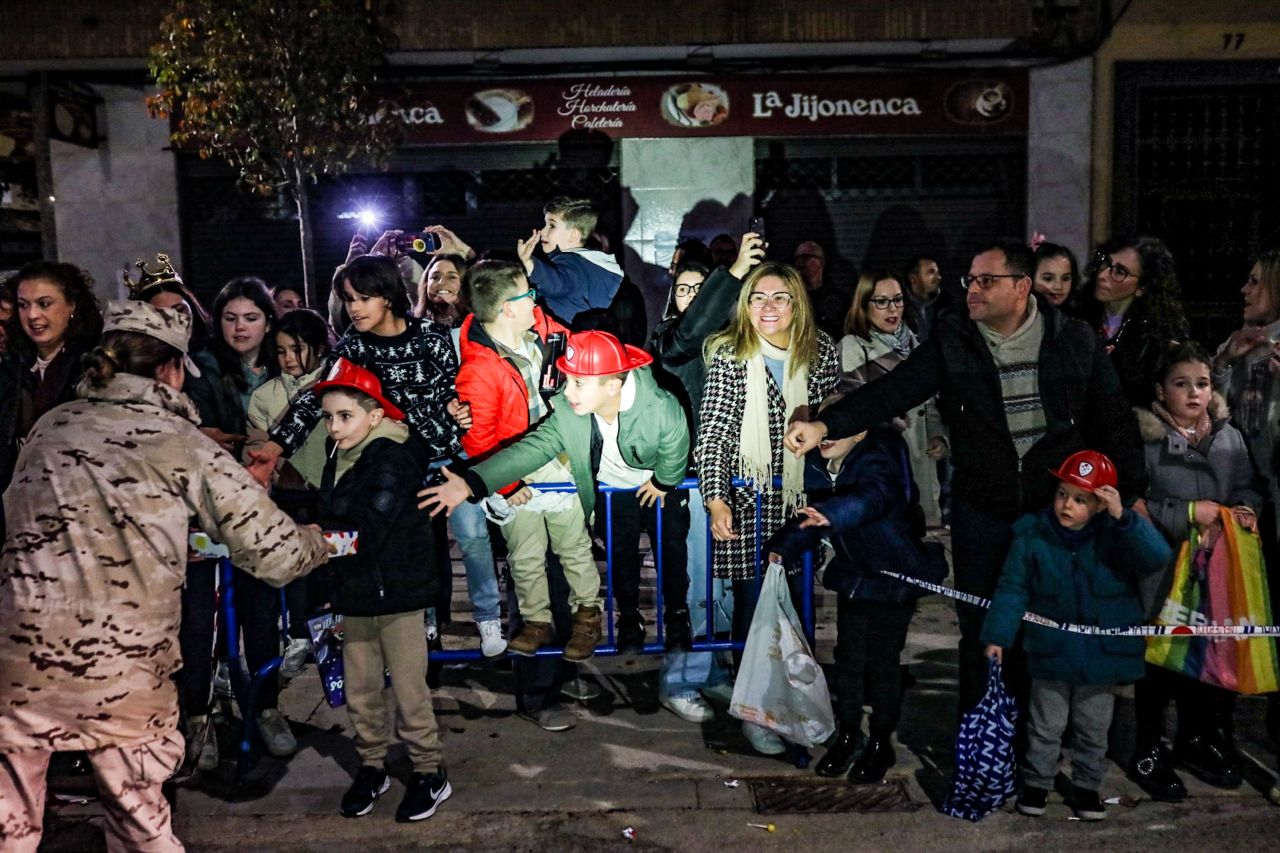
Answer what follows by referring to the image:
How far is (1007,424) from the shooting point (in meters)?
4.54

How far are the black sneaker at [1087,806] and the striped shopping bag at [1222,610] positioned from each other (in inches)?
26.2

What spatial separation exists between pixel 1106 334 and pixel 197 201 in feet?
35.7

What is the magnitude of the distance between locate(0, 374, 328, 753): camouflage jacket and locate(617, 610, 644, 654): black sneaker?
2266mm

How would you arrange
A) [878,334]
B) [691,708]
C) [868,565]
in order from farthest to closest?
[878,334] < [691,708] < [868,565]

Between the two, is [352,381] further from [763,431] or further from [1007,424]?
[1007,424]

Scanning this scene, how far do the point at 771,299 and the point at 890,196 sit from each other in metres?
8.66

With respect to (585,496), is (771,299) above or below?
above

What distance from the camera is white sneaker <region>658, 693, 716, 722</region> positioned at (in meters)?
5.43

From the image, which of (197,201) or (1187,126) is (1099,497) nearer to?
(1187,126)

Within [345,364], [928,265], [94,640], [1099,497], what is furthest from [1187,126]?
[94,640]

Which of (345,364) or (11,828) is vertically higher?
(345,364)

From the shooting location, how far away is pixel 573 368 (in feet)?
16.1

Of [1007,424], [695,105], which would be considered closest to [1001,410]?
[1007,424]

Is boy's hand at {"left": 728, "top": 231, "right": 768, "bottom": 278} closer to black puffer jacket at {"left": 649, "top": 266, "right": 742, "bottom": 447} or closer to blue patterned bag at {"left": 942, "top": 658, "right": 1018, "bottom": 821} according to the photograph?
black puffer jacket at {"left": 649, "top": 266, "right": 742, "bottom": 447}
